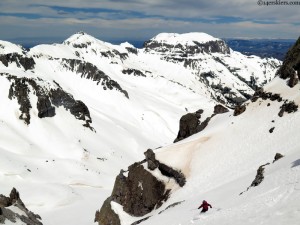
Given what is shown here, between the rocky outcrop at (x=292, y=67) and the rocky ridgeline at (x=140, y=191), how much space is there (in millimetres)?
20783

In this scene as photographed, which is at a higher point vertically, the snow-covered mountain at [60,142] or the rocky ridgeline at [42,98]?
the rocky ridgeline at [42,98]

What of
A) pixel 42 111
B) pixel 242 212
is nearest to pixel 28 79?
pixel 42 111

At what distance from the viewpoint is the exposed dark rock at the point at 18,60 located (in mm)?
165875

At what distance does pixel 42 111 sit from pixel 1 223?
8703 cm

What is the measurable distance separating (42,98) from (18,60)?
52.4 m

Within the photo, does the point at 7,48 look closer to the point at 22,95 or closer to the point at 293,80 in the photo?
the point at 22,95

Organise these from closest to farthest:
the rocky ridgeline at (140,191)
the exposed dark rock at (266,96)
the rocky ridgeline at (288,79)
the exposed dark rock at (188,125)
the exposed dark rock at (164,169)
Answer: the exposed dark rock at (164,169) < the rocky ridgeline at (140,191) < the rocky ridgeline at (288,79) < the exposed dark rock at (266,96) < the exposed dark rock at (188,125)

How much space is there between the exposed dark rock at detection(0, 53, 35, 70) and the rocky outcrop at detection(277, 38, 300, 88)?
453 ft

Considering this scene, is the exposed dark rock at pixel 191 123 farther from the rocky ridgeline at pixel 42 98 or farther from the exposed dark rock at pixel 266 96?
the rocky ridgeline at pixel 42 98

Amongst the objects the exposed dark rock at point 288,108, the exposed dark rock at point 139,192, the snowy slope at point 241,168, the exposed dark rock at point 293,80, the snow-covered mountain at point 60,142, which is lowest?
the snow-covered mountain at point 60,142

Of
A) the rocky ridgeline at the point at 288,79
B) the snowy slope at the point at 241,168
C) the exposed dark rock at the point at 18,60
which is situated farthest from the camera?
the exposed dark rock at the point at 18,60

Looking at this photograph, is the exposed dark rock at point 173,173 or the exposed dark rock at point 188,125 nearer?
the exposed dark rock at point 173,173

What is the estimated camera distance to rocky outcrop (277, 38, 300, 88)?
169ft

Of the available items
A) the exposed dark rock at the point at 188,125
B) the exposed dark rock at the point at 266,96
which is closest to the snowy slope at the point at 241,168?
the exposed dark rock at the point at 266,96
